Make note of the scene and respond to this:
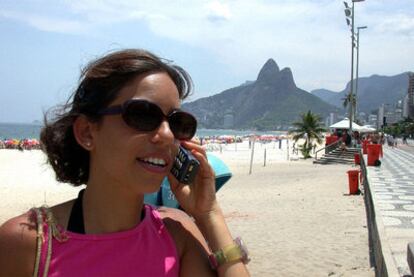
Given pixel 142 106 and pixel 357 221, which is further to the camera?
pixel 357 221

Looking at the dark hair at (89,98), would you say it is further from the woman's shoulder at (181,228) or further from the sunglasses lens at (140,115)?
the woman's shoulder at (181,228)

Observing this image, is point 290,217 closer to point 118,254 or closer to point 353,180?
point 353,180

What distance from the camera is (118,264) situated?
138 cm

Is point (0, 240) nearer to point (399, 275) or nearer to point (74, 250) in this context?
point (74, 250)

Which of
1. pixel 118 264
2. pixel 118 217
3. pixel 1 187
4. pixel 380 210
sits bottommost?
pixel 1 187

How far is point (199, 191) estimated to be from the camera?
5.46 feet

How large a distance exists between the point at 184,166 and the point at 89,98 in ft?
1.12

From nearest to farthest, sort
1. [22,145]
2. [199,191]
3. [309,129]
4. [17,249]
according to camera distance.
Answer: [17,249], [199,191], [309,129], [22,145]

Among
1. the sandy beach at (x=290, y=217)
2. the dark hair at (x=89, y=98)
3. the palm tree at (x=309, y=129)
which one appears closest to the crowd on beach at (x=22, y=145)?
the palm tree at (x=309, y=129)

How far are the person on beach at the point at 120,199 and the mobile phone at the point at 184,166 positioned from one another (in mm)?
31

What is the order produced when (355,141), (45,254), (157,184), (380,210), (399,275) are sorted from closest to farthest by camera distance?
(45,254) < (157,184) < (399,275) < (380,210) < (355,141)

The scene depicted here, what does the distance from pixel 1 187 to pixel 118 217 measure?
61.5 ft

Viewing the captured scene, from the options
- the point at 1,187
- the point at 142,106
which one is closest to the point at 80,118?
the point at 142,106

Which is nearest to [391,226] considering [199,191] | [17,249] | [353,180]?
[199,191]
